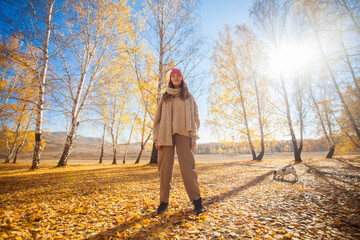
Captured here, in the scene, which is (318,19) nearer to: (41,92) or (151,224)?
(151,224)

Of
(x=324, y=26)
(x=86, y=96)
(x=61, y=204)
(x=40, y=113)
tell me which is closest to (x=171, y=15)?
(x=86, y=96)

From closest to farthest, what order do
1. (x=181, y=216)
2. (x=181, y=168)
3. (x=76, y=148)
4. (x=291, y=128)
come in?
1. (x=181, y=216)
2. (x=181, y=168)
3. (x=291, y=128)
4. (x=76, y=148)

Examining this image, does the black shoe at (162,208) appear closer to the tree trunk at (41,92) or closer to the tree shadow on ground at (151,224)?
the tree shadow on ground at (151,224)

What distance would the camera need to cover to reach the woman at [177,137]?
2.51 meters

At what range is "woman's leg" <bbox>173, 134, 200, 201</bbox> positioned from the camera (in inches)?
A: 97.7

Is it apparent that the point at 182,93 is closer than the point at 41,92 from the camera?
Yes

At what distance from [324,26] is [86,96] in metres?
14.3

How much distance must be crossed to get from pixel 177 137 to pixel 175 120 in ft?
1.04

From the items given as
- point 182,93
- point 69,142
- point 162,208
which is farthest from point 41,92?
point 162,208

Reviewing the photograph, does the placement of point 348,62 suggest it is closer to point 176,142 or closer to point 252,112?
point 252,112

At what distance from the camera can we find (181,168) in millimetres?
2518

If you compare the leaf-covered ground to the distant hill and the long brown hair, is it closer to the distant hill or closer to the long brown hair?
the long brown hair

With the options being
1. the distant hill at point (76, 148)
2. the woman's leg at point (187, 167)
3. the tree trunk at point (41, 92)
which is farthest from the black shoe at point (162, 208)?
the distant hill at point (76, 148)

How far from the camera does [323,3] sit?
6.74 metres
